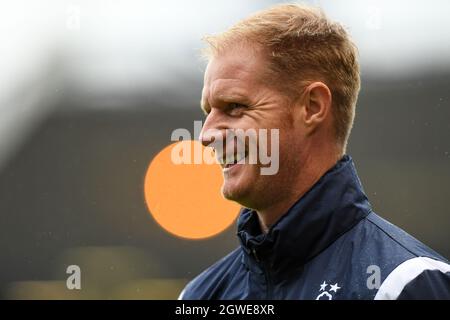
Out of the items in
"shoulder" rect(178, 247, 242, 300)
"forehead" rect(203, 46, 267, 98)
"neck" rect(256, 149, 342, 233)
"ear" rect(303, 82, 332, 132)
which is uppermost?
"forehead" rect(203, 46, 267, 98)

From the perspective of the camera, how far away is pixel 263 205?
3.03 m

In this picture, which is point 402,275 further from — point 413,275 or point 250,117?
point 250,117

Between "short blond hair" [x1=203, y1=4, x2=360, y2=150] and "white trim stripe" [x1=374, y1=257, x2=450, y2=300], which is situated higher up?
"short blond hair" [x1=203, y1=4, x2=360, y2=150]

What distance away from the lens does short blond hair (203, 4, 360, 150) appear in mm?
3104

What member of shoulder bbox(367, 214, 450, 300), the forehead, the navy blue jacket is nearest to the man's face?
the forehead

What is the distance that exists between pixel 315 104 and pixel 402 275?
0.77 metres

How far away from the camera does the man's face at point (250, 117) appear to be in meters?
3.01

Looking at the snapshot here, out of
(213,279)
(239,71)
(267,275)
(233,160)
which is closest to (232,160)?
(233,160)

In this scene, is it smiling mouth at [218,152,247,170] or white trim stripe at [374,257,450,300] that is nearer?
white trim stripe at [374,257,450,300]

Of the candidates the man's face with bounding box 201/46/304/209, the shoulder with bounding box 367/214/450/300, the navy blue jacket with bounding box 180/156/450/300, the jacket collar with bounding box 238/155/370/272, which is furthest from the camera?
the man's face with bounding box 201/46/304/209

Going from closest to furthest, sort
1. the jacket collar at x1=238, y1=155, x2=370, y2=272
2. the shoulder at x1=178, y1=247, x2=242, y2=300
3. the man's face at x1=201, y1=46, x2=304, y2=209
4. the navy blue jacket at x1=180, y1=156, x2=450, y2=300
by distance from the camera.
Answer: the navy blue jacket at x1=180, y1=156, x2=450, y2=300 < the jacket collar at x1=238, y1=155, x2=370, y2=272 < the man's face at x1=201, y1=46, x2=304, y2=209 < the shoulder at x1=178, y1=247, x2=242, y2=300

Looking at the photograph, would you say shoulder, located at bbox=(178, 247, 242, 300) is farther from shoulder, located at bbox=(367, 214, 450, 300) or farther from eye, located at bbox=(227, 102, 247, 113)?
shoulder, located at bbox=(367, 214, 450, 300)

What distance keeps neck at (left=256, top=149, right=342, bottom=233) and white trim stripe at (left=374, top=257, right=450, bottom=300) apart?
1.70ft

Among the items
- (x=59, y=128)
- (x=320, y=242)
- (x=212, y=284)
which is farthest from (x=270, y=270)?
(x=59, y=128)
